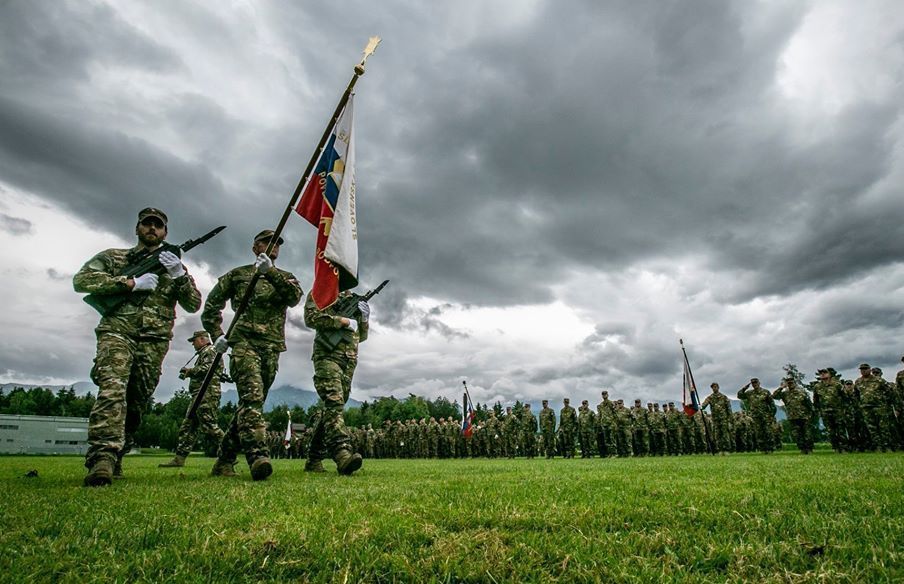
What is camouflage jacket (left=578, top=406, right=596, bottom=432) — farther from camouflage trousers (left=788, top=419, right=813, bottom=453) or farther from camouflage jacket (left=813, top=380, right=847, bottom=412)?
camouflage jacket (left=813, top=380, right=847, bottom=412)

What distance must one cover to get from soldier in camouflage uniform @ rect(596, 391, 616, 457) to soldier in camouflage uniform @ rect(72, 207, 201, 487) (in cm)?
1832

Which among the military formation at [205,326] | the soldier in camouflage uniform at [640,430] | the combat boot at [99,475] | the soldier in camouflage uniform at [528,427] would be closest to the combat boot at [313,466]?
the military formation at [205,326]

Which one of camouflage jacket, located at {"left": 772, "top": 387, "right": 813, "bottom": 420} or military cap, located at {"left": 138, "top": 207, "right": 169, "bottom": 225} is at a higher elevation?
military cap, located at {"left": 138, "top": 207, "right": 169, "bottom": 225}

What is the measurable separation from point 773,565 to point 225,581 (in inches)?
83.5

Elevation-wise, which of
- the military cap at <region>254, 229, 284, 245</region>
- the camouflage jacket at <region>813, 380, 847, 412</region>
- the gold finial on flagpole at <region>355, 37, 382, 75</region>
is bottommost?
the camouflage jacket at <region>813, 380, 847, 412</region>

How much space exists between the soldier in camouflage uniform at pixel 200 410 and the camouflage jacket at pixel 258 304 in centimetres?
393

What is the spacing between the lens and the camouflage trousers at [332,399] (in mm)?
6422

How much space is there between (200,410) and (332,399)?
213 inches

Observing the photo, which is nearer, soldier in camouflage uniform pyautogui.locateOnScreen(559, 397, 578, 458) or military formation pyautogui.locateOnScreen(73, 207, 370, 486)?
military formation pyautogui.locateOnScreen(73, 207, 370, 486)

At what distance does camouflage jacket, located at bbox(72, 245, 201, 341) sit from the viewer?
208 inches

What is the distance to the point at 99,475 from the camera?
457cm

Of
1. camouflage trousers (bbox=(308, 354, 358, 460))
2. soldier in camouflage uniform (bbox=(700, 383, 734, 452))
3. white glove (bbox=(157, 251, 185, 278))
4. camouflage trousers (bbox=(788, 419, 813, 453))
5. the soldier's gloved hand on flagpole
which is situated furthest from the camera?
soldier in camouflage uniform (bbox=(700, 383, 734, 452))

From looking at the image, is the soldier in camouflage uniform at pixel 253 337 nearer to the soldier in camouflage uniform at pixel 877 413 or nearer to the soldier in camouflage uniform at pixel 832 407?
the soldier in camouflage uniform at pixel 832 407

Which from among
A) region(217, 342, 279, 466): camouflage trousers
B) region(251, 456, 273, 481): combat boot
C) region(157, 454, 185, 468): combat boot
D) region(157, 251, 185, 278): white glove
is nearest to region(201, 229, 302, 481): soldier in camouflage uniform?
region(217, 342, 279, 466): camouflage trousers
